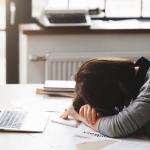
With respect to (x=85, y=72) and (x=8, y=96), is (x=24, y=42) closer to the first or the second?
(x=8, y=96)

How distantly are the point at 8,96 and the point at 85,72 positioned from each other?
2.12 ft

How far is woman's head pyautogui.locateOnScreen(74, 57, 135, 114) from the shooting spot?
1457mm

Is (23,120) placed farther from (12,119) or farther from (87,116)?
(87,116)

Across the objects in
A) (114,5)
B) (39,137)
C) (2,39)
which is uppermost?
(114,5)

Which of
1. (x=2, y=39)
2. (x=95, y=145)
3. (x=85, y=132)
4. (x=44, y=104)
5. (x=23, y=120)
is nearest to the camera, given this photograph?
(x=95, y=145)

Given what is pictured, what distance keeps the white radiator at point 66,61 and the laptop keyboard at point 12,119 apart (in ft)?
4.15

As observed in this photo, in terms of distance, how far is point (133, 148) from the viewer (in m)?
1.40

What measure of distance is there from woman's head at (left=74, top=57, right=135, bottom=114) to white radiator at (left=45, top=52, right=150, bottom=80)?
1.48m

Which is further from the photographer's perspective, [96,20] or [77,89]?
[96,20]

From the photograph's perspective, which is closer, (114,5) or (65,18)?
(65,18)

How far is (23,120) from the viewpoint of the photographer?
1655 millimetres

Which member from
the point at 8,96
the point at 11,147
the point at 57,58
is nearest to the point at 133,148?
the point at 11,147

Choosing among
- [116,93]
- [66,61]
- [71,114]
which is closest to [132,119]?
[116,93]

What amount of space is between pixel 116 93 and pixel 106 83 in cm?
5
